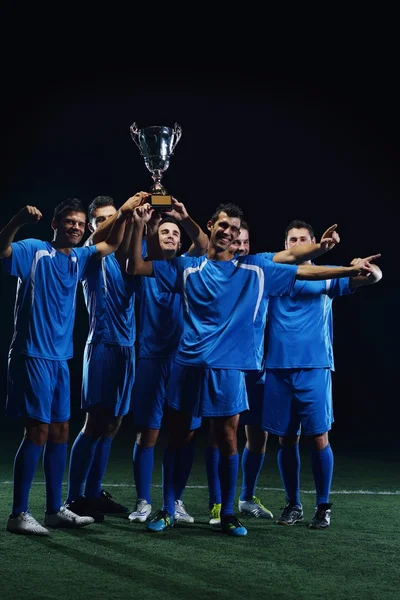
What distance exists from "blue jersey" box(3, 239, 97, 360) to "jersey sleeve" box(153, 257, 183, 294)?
422 millimetres

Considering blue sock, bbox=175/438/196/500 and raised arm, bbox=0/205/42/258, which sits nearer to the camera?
raised arm, bbox=0/205/42/258

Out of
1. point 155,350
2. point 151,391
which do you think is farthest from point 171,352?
point 151,391

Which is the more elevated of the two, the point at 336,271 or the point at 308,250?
the point at 308,250

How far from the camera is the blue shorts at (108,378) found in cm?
468

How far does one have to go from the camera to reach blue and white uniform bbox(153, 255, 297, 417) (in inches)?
167

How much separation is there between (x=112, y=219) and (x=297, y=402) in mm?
1300

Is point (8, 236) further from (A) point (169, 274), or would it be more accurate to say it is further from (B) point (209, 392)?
(B) point (209, 392)

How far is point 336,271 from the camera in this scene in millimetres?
4246

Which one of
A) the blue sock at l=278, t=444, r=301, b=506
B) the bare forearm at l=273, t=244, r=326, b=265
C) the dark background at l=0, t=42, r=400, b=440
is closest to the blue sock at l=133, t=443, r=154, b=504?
the blue sock at l=278, t=444, r=301, b=506

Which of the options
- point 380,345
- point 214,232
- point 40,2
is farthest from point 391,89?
point 214,232

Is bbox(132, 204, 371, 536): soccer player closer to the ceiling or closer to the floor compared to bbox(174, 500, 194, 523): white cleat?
closer to the ceiling

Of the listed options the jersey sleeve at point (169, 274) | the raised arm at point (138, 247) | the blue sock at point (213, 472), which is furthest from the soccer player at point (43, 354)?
the blue sock at point (213, 472)

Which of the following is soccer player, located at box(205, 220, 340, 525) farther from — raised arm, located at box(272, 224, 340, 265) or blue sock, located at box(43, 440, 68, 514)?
blue sock, located at box(43, 440, 68, 514)

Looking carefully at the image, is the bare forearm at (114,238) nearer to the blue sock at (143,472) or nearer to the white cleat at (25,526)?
the blue sock at (143,472)
